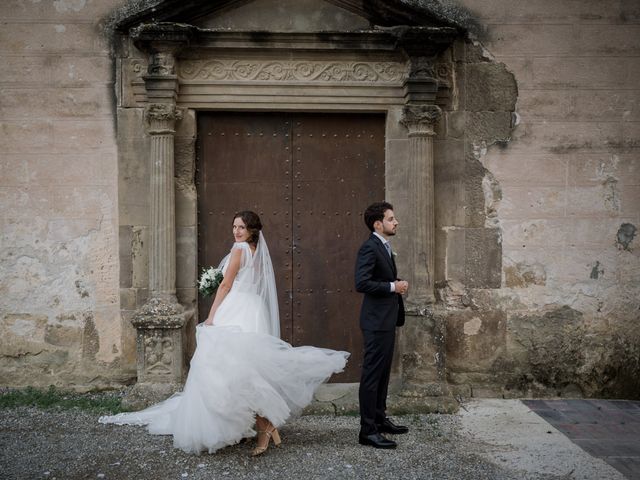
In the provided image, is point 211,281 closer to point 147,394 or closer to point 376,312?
point 376,312

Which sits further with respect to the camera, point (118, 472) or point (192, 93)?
point (192, 93)

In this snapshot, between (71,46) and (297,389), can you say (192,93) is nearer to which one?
(71,46)

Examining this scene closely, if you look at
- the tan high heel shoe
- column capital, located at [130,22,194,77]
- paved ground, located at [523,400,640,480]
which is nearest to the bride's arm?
the tan high heel shoe

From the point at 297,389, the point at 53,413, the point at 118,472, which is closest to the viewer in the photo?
the point at 118,472

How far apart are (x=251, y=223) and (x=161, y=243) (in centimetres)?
157

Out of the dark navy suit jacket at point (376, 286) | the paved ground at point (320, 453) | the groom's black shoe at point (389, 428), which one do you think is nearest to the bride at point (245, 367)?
the paved ground at point (320, 453)

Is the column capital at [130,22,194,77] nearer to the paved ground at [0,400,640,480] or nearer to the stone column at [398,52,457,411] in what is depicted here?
the stone column at [398,52,457,411]

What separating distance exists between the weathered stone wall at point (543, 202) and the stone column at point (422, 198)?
0.80 ft

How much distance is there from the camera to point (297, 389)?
4.85 m

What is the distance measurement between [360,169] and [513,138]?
1.57 m

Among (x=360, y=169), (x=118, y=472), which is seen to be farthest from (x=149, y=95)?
(x=118, y=472)

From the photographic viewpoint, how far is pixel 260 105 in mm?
6402

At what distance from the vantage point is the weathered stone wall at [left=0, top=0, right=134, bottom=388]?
20.7 feet

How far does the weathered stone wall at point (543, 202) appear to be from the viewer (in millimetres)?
6500
